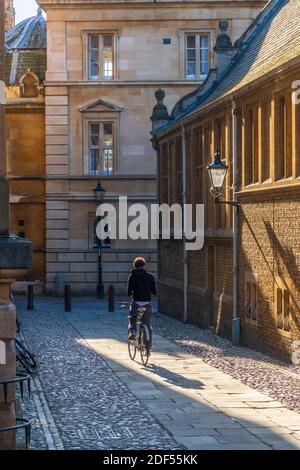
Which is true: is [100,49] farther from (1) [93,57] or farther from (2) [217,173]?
(2) [217,173]

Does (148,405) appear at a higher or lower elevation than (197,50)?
lower

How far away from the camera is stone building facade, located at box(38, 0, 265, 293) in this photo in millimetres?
40594

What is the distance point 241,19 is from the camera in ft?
133

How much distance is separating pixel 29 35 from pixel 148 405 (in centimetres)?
3870

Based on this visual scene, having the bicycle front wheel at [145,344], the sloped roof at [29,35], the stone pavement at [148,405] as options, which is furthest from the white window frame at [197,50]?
the bicycle front wheel at [145,344]

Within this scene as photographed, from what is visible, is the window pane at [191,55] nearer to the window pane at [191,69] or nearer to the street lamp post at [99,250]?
the window pane at [191,69]

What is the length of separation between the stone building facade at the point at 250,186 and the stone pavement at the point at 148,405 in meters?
1.72

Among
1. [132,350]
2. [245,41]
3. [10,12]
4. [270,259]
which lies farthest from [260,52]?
[10,12]

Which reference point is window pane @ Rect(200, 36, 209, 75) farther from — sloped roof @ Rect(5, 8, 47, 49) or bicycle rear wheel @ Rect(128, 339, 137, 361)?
bicycle rear wheel @ Rect(128, 339, 137, 361)

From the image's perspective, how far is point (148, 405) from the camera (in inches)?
528

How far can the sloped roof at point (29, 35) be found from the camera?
4888 cm
